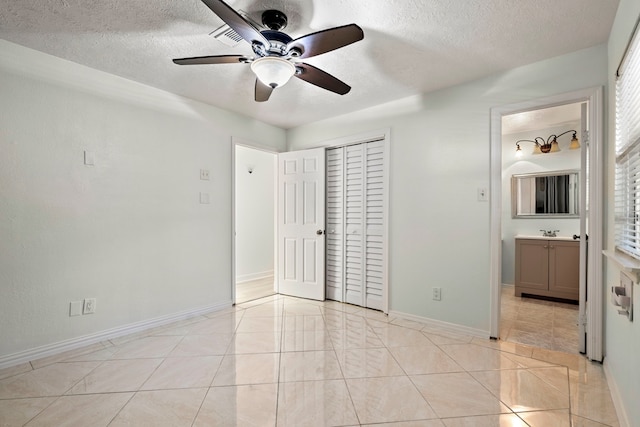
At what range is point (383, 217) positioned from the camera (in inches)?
136

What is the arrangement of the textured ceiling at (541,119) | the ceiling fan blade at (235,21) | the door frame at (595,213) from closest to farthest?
the ceiling fan blade at (235,21)
the door frame at (595,213)
the textured ceiling at (541,119)

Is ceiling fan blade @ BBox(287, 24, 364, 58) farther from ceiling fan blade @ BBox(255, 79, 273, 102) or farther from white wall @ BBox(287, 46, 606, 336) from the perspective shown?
white wall @ BBox(287, 46, 606, 336)

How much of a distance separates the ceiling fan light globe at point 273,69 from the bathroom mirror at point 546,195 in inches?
165

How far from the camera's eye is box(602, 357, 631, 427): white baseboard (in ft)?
5.20

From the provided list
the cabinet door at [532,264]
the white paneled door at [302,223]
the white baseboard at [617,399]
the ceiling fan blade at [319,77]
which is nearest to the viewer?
the white baseboard at [617,399]

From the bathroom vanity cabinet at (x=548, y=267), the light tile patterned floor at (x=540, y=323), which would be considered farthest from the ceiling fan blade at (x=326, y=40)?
the bathroom vanity cabinet at (x=548, y=267)

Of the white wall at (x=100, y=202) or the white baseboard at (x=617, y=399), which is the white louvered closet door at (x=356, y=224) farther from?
the white baseboard at (x=617, y=399)

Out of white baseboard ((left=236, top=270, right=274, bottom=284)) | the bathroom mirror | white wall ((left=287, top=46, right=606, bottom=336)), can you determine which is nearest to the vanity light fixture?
the bathroom mirror

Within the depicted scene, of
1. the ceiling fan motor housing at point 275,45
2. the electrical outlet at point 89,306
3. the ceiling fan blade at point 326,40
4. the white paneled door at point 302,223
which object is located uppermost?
the ceiling fan motor housing at point 275,45

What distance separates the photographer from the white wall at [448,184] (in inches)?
104

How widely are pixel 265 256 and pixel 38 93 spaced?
3781 millimetres

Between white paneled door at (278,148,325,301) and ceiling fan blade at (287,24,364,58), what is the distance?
2113 millimetres

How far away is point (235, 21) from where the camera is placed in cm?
158

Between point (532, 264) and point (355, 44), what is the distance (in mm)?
3751
